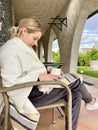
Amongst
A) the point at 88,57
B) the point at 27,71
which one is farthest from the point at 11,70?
the point at 88,57

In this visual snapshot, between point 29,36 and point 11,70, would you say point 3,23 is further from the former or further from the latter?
point 11,70

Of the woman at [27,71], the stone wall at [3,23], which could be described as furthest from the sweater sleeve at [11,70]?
the stone wall at [3,23]

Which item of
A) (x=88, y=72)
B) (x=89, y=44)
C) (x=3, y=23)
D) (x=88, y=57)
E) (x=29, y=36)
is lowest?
(x=88, y=72)

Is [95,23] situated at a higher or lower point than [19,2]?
lower

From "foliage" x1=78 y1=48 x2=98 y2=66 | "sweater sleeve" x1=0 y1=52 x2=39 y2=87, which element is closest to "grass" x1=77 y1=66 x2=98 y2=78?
"foliage" x1=78 y1=48 x2=98 y2=66

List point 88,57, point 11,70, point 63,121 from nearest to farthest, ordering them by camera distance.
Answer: point 11,70 < point 63,121 < point 88,57

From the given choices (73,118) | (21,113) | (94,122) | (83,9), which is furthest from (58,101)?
(83,9)

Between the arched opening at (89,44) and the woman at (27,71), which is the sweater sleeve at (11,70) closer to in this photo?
the woman at (27,71)

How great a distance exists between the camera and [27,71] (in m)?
1.92

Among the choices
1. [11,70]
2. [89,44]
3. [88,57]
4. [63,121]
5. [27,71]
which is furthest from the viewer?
[88,57]

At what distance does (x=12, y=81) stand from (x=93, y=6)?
5.73m

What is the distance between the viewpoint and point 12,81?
1818mm

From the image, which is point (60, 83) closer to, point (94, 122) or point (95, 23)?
point (94, 122)

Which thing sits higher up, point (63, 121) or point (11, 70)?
point (11, 70)
